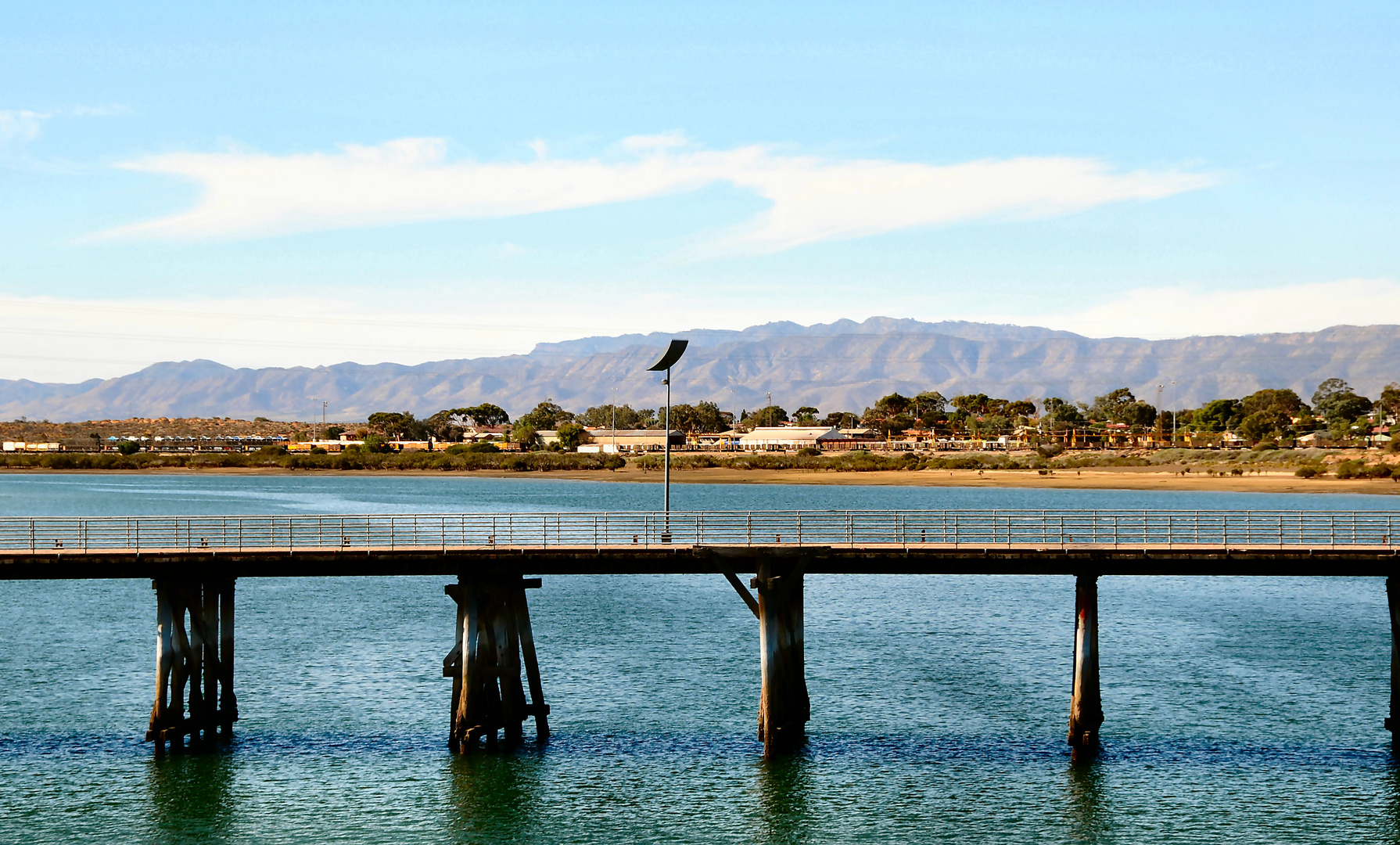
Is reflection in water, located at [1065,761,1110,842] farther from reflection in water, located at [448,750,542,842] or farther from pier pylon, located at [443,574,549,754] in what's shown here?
pier pylon, located at [443,574,549,754]

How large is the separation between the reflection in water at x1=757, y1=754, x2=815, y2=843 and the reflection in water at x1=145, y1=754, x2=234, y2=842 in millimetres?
12756

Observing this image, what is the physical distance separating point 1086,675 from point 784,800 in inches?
351

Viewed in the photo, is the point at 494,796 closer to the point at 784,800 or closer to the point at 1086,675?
the point at 784,800

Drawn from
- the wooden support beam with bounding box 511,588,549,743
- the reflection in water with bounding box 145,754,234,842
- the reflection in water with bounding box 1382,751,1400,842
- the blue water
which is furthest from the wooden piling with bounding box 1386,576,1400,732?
the reflection in water with bounding box 145,754,234,842

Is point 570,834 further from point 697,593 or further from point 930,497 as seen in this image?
point 930,497

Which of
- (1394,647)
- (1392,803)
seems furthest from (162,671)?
(1394,647)

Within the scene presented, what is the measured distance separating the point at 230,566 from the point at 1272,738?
98.4ft

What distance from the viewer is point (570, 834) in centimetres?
3172

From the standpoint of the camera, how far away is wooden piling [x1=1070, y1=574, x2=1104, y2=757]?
3588 centimetres

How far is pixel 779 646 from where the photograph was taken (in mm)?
35844

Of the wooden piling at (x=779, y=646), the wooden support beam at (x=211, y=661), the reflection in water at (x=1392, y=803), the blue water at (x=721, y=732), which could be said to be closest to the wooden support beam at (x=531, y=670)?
the blue water at (x=721, y=732)

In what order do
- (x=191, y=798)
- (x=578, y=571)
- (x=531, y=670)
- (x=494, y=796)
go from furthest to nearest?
(x=531, y=670) < (x=578, y=571) < (x=494, y=796) < (x=191, y=798)

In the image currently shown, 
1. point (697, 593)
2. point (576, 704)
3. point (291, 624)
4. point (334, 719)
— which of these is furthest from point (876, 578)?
point (334, 719)

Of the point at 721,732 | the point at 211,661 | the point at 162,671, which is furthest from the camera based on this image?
the point at 721,732
